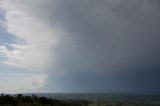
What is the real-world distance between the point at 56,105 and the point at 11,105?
21583 mm

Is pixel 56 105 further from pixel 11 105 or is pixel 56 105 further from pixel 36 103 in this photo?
pixel 11 105

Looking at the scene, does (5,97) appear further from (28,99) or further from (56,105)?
(56,105)

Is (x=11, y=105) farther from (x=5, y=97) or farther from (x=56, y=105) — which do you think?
(x=56, y=105)

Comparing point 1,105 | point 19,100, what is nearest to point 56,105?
point 19,100

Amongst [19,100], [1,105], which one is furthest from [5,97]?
[1,105]

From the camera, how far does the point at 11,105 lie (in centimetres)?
10462

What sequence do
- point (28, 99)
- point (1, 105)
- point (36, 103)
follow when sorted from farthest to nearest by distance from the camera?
1. point (28, 99)
2. point (36, 103)
3. point (1, 105)

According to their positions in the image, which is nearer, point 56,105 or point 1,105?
point 1,105

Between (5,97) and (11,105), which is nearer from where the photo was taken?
(11,105)

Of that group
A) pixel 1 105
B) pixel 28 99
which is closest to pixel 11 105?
pixel 1 105

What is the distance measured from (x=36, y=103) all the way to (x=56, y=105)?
11.2m

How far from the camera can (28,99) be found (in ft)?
393

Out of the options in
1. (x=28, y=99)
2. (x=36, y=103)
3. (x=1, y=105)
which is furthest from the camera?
(x=28, y=99)

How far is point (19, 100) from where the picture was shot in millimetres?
115875
